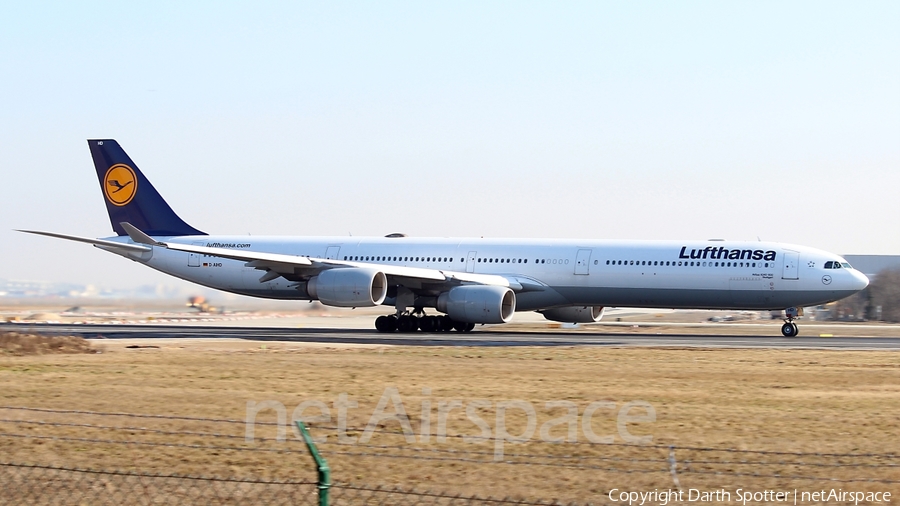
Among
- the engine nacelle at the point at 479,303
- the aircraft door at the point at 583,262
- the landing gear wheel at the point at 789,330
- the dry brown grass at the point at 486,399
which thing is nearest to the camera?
the dry brown grass at the point at 486,399

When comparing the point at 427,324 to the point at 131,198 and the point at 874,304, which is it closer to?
the point at 131,198

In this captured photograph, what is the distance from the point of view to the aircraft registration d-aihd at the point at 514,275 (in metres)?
36.3

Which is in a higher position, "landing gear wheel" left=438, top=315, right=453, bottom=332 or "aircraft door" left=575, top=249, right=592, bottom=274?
"aircraft door" left=575, top=249, right=592, bottom=274

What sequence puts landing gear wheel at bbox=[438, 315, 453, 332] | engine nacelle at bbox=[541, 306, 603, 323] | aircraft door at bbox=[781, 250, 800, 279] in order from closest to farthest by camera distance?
aircraft door at bbox=[781, 250, 800, 279], landing gear wheel at bbox=[438, 315, 453, 332], engine nacelle at bbox=[541, 306, 603, 323]

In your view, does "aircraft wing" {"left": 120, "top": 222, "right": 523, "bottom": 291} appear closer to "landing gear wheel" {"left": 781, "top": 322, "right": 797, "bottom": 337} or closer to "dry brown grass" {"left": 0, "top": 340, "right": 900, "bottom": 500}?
"dry brown grass" {"left": 0, "top": 340, "right": 900, "bottom": 500}

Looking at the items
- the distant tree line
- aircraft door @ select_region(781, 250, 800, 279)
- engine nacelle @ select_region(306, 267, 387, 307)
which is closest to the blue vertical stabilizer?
engine nacelle @ select_region(306, 267, 387, 307)

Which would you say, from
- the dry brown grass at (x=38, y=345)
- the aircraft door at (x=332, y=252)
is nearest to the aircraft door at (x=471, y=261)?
the aircraft door at (x=332, y=252)

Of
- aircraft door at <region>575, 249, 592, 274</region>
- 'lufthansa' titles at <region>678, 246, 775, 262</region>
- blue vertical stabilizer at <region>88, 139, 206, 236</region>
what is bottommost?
aircraft door at <region>575, 249, 592, 274</region>

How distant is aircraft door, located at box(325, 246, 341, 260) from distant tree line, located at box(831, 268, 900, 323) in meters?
44.1

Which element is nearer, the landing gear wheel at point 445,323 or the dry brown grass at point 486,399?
the dry brown grass at point 486,399

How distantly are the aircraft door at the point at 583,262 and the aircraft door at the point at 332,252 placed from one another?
32.2ft

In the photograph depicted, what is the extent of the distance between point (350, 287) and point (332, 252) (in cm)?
750

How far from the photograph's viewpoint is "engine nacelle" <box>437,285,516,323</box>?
3550cm

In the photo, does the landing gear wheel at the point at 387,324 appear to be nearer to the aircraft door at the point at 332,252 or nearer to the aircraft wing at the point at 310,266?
the aircraft wing at the point at 310,266
